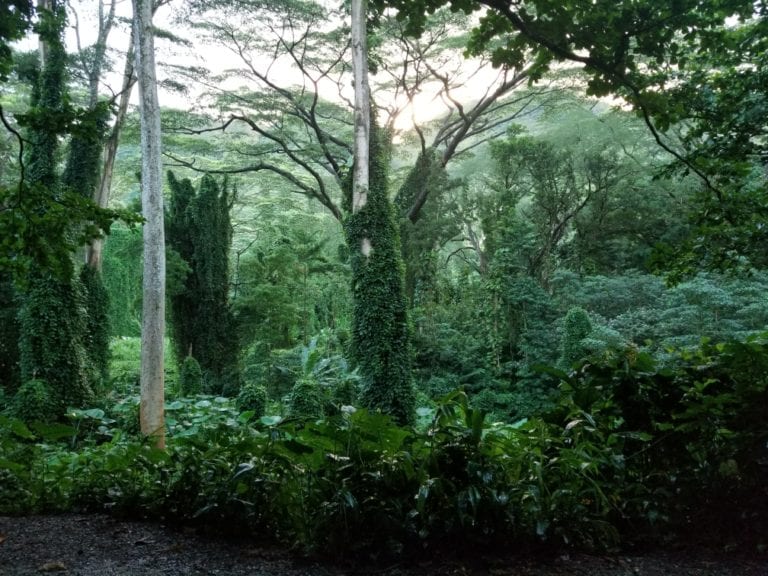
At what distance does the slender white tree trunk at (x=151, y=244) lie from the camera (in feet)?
27.8

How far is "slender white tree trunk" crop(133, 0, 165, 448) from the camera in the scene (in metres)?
8.47

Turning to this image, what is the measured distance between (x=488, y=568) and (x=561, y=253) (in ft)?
A: 48.8

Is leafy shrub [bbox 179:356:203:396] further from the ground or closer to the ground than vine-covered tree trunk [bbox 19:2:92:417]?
closer to the ground

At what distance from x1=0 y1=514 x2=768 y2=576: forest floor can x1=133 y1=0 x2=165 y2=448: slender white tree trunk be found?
696 cm

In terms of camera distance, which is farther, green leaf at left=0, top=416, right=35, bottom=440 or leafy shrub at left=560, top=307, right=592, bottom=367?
leafy shrub at left=560, top=307, right=592, bottom=367

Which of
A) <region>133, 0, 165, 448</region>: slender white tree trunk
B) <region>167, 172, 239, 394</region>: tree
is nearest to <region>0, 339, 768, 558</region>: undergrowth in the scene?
<region>133, 0, 165, 448</region>: slender white tree trunk

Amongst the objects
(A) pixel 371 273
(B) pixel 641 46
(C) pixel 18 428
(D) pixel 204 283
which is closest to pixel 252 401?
(A) pixel 371 273

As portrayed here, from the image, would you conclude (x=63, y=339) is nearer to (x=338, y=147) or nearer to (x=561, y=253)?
(x=338, y=147)

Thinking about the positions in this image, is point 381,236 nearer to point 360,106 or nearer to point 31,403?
point 360,106

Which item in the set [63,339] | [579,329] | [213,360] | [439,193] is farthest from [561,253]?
[63,339]

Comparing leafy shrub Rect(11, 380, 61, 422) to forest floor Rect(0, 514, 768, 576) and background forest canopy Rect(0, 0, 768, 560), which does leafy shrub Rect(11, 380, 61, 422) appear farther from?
forest floor Rect(0, 514, 768, 576)

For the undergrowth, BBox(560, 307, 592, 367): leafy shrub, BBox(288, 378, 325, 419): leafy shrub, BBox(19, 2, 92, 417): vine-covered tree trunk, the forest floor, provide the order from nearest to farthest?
the forest floor < the undergrowth < BBox(288, 378, 325, 419): leafy shrub < BBox(19, 2, 92, 417): vine-covered tree trunk < BBox(560, 307, 592, 367): leafy shrub

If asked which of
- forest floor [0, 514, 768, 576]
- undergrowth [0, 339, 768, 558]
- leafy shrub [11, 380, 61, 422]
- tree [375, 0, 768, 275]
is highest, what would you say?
tree [375, 0, 768, 275]

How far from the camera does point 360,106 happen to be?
10.6 meters
